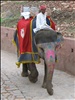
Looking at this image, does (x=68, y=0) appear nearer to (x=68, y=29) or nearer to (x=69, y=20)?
(x=69, y=20)

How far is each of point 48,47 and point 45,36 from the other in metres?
0.23

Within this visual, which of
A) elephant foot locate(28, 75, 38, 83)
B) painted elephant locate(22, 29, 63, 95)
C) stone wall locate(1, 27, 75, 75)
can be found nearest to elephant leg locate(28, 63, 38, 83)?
elephant foot locate(28, 75, 38, 83)

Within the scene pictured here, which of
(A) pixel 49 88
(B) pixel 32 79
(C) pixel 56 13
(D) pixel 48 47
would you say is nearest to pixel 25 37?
(D) pixel 48 47

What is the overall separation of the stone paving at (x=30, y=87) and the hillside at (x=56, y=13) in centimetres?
176

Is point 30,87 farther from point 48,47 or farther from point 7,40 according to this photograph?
point 7,40

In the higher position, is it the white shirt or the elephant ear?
the white shirt

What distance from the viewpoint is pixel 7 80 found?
7.31 meters

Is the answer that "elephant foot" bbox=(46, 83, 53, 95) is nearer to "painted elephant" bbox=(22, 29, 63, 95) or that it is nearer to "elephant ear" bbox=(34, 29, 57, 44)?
"painted elephant" bbox=(22, 29, 63, 95)

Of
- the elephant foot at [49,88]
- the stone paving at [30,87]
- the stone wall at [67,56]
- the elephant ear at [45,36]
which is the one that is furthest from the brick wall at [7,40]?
the elephant foot at [49,88]

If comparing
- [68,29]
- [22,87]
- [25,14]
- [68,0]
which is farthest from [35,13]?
[68,0]

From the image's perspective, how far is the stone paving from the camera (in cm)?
604

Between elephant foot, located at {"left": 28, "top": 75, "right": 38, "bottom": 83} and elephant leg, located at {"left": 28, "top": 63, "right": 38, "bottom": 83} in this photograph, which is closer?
elephant leg, located at {"left": 28, "top": 63, "right": 38, "bottom": 83}

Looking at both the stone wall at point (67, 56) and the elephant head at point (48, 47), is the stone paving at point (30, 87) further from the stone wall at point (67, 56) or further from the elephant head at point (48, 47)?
the elephant head at point (48, 47)

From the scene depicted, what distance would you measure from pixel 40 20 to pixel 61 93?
1533 millimetres
